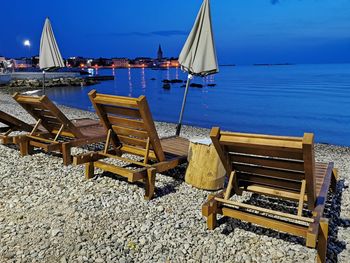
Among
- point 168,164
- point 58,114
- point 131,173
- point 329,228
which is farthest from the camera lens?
point 58,114

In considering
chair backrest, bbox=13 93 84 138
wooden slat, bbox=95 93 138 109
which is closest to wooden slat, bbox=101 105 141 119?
wooden slat, bbox=95 93 138 109

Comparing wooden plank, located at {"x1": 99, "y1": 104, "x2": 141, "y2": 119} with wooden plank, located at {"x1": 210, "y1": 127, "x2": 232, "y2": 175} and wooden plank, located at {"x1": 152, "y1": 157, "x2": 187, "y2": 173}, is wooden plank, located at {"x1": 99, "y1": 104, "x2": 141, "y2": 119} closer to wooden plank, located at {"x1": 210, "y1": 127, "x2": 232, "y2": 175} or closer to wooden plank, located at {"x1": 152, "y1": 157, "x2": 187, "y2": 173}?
wooden plank, located at {"x1": 152, "y1": 157, "x2": 187, "y2": 173}

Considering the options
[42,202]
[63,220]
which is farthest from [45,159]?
[63,220]

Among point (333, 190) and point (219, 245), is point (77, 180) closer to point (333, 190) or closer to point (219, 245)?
point (219, 245)

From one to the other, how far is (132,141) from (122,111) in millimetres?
528

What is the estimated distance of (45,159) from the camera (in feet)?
20.2

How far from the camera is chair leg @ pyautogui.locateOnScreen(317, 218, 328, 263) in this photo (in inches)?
117

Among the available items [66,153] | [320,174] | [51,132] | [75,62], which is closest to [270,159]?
[320,174]

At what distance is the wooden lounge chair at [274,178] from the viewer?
9.80ft

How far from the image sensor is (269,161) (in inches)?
133

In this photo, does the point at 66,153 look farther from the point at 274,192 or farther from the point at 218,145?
the point at 274,192

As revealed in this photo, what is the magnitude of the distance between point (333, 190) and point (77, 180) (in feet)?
12.3

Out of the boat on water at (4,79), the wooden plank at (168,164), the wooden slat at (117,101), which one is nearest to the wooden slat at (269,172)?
the wooden plank at (168,164)

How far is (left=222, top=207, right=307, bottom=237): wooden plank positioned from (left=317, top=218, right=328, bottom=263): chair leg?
133 mm
